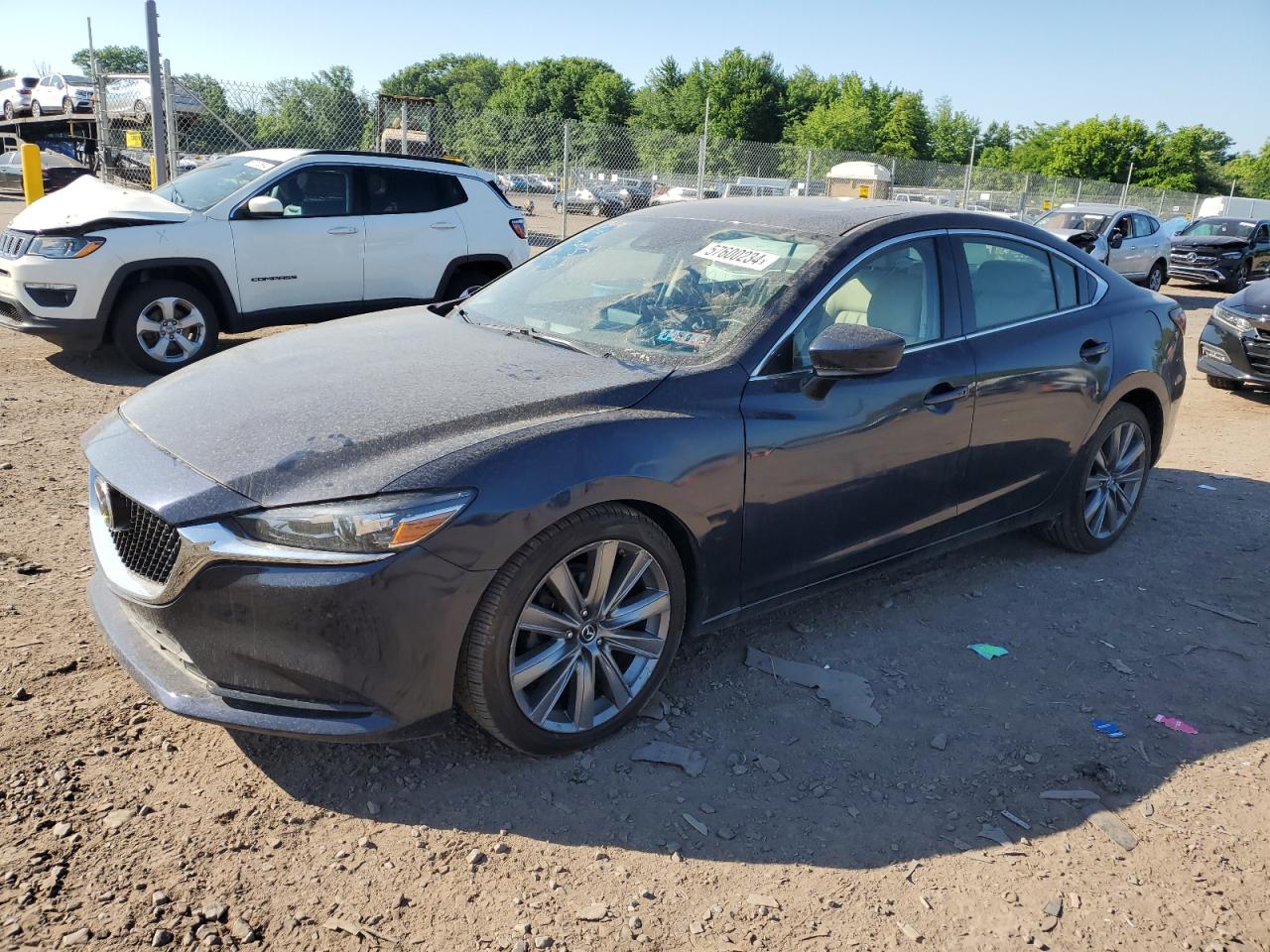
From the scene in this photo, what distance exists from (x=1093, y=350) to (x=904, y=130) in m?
83.0

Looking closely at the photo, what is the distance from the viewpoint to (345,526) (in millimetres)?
2465

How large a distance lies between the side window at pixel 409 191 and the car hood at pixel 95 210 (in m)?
1.58

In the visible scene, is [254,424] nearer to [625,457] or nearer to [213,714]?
[213,714]

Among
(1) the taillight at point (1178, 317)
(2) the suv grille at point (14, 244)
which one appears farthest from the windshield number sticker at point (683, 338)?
(2) the suv grille at point (14, 244)

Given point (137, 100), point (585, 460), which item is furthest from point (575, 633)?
point (137, 100)

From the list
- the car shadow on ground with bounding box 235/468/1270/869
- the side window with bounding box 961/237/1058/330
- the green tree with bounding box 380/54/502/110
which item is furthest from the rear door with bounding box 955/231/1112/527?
the green tree with bounding box 380/54/502/110

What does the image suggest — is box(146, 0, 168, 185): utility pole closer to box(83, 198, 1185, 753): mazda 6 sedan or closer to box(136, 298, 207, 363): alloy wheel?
box(136, 298, 207, 363): alloy wheel

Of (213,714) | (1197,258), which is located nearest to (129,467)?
(213,714)

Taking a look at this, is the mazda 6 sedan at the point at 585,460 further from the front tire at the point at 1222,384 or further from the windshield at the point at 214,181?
the front tire at the point at 1222,384

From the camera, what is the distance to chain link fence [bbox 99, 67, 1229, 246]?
13.6 meters

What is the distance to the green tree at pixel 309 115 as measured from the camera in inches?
563

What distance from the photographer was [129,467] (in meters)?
2.75

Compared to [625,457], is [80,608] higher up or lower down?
lower down

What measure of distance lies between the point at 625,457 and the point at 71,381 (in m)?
6.16
